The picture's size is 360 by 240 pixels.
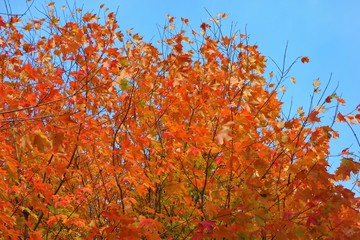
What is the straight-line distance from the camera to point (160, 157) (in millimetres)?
5555

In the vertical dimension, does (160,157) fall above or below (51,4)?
below

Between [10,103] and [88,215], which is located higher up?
[10,103]

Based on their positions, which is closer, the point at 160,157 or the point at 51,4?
the point at 160,157

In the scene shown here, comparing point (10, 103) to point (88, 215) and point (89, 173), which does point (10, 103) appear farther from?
point (88, 215)

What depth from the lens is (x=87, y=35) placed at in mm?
6480

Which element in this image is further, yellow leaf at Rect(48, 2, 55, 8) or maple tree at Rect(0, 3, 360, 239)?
yellow leaf at Rect(48, 2, 55, 8)

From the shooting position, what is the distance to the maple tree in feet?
14.5

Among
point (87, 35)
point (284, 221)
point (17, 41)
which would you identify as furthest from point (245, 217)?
point (17, 41)

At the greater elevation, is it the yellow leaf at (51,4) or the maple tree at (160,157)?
the yellow leaf at (51,4)

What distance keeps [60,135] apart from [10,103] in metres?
1.88

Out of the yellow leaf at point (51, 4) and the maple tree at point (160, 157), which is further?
the yellow leaf at point (51, 4)

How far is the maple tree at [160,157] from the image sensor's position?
14.5ft

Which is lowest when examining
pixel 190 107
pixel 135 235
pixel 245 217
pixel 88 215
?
pixel 135 235

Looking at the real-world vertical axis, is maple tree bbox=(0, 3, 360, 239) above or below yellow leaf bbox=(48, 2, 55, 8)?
below
